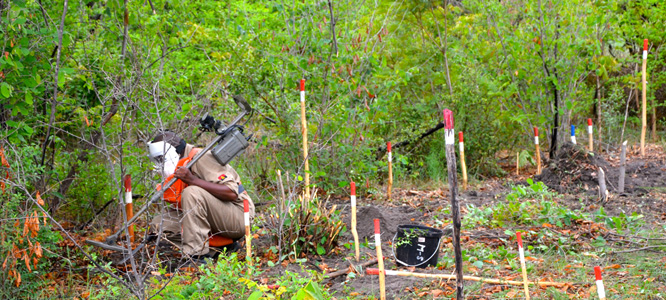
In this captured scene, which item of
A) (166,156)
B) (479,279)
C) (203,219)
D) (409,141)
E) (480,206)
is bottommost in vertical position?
(480,206)

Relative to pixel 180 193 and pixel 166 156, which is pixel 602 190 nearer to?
pixel 180 193

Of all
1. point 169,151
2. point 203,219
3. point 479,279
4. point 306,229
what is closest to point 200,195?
point 203,219

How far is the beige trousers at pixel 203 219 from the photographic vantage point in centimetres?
556

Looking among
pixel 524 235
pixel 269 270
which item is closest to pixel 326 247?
pixel 269 270

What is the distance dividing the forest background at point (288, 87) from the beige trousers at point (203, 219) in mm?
463

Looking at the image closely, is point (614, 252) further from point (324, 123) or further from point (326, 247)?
point (324, 123)

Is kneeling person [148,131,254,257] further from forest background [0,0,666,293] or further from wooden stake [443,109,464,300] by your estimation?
wooden stake [443,109,464,300]

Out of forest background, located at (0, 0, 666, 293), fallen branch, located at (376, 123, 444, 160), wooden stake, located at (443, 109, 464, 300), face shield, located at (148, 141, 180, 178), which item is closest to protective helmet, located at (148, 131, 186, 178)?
face shield, located at (148, 141, 180, 178)

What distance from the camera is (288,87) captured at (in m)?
7.48

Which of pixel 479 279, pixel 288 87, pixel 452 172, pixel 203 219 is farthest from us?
pixel 288 87

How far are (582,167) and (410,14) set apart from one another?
364 centimetres

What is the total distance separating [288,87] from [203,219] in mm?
2339

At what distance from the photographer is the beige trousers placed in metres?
5.56

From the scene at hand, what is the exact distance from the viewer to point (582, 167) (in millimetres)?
7598
